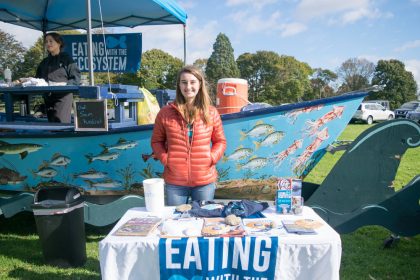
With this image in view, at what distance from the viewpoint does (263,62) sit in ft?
153

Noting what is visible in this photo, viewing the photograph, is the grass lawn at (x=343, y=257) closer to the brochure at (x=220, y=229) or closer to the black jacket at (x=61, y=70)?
the brochure at (x=220, y=229)

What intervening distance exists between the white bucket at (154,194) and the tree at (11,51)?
18.6m

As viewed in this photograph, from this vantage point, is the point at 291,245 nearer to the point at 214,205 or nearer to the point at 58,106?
the point at 214,205

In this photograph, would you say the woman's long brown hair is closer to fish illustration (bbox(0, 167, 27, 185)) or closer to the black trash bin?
the black trash bin

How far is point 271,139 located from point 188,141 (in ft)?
4.62

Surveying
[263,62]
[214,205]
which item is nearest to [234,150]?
[214,205]

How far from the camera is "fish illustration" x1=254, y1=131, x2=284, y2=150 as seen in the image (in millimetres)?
3947

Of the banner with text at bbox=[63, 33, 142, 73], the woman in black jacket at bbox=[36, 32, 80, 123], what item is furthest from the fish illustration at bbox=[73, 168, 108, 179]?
the banner with text at bbox=[63, 33, 142, 73]

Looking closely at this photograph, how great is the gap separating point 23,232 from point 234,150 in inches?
115

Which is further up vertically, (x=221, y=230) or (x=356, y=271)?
(x=221, y=230)

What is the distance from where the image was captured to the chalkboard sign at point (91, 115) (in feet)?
11.7

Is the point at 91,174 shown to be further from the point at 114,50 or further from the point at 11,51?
the point at 11,51

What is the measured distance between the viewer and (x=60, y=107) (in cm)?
442

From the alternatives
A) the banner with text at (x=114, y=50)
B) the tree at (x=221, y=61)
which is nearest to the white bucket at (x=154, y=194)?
the banner with text at (x=114, y=50)
